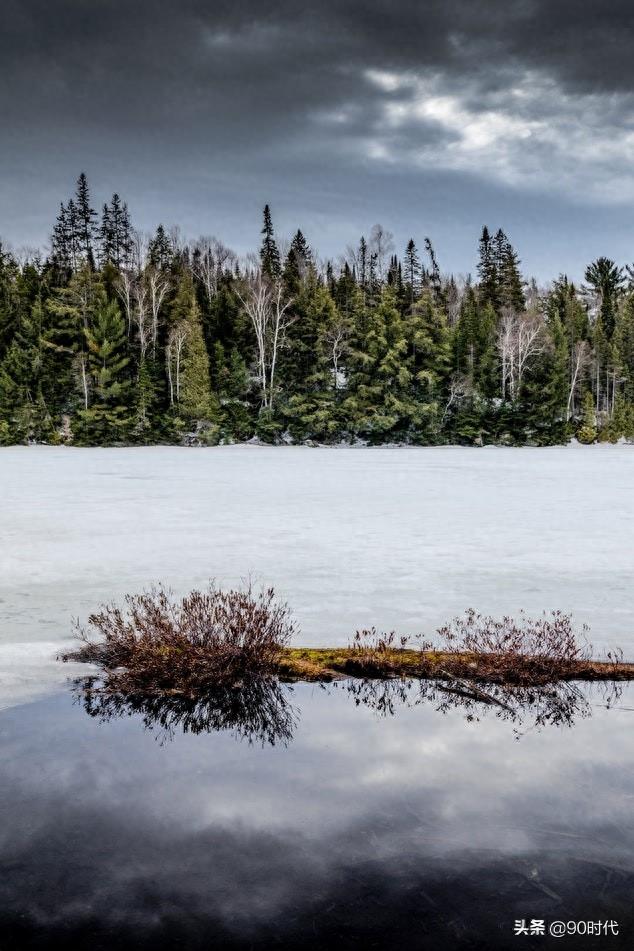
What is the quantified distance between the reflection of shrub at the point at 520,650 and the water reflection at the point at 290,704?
136 mm

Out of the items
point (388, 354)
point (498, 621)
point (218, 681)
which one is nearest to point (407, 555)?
point (498, 621)

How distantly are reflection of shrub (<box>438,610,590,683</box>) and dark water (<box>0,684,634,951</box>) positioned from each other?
33 centimetres

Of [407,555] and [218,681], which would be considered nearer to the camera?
[218,681]

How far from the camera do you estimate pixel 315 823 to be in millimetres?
4043

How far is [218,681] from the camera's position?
19.9ft

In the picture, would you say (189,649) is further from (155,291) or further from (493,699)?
(155,291)

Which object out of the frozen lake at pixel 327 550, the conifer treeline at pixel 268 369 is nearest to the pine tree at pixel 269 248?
the conifer treeline at pixel 268 369

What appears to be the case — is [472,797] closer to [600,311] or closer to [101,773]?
[101,773]

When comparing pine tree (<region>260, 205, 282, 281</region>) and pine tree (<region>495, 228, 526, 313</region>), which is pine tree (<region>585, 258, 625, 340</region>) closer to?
pine tree (<region>495, 228, 526, 313</region>)

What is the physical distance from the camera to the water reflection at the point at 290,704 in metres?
5.38

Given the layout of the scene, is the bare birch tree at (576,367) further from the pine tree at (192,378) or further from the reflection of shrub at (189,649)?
the reflection of shrub at (189,649)

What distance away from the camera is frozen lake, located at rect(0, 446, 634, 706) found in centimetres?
750

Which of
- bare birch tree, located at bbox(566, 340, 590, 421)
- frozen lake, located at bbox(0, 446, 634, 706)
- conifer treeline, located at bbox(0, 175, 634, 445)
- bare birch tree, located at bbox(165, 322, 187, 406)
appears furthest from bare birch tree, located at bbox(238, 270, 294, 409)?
frozen lake, located at bbox(0, 446, 634, 706)

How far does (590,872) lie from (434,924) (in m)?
0.88
